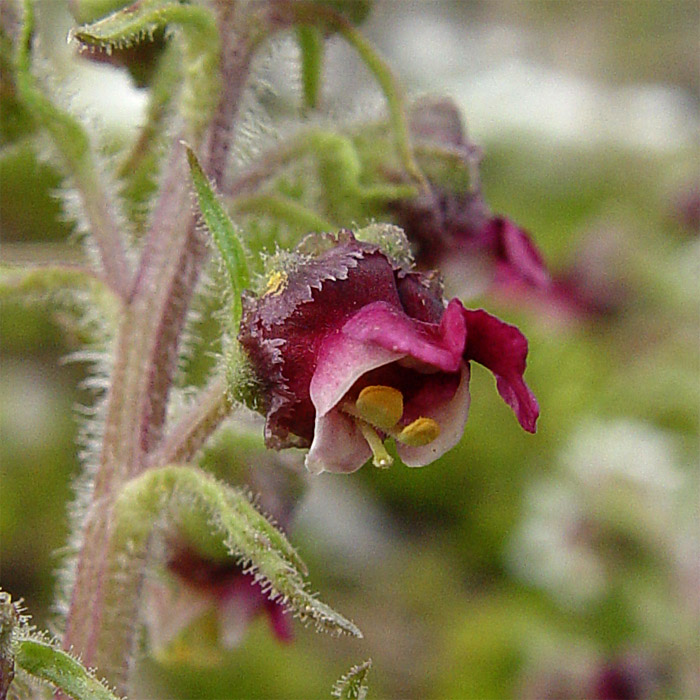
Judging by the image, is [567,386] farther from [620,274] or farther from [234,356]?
[234,356]

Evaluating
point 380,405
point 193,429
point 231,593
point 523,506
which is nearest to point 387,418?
point 380,405

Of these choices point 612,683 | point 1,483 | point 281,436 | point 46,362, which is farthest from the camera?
point 46,362

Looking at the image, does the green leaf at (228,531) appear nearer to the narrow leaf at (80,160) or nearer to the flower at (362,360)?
the flower at (362,360)

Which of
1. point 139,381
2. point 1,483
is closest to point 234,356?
point 139,381

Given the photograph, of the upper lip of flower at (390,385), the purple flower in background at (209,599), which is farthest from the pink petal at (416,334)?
the purple flower in background at (209,599)

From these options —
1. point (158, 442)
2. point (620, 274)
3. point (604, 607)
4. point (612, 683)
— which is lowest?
point (604, 607)
